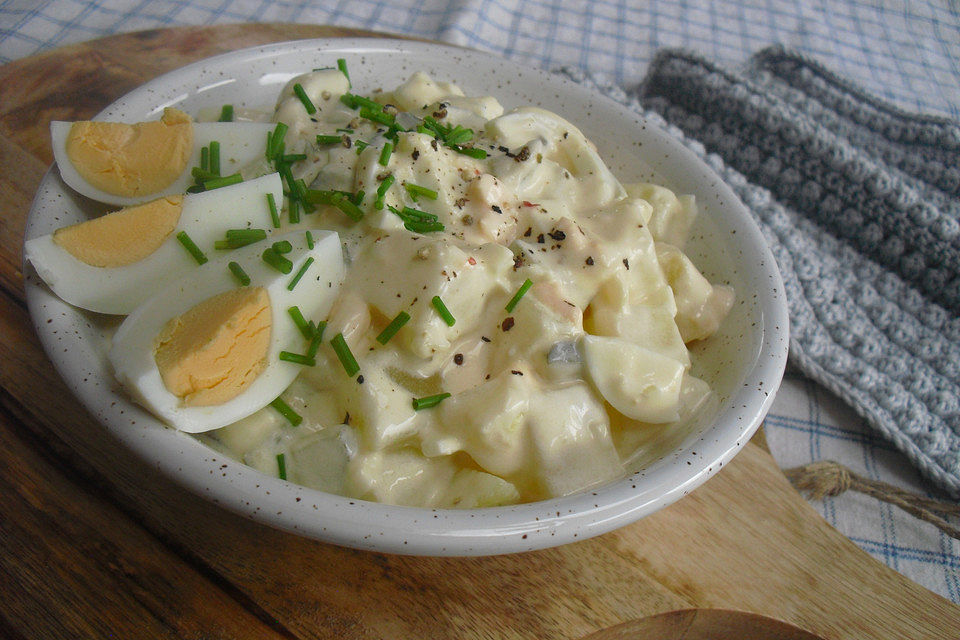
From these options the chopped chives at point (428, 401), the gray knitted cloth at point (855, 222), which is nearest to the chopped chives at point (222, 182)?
the chopped chives at point (428, 401)

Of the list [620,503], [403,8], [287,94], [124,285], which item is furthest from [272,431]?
[403,8]

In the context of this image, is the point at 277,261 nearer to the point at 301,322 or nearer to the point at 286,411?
the point at 301,322

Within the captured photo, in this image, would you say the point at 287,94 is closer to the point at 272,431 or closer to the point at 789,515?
the point at 272,431


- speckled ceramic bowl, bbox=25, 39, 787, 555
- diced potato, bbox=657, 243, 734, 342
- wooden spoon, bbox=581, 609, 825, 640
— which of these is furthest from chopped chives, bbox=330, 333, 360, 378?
diced potato, bbox=657, 243, 734, 342

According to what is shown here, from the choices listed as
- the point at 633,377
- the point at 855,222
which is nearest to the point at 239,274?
the point at 633,377

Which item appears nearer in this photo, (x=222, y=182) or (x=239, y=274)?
(x=239, y=274)
